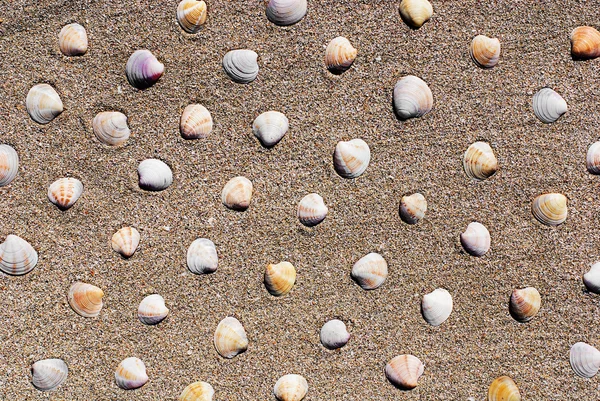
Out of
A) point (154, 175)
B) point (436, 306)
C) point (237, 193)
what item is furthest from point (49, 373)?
point (436, 306)

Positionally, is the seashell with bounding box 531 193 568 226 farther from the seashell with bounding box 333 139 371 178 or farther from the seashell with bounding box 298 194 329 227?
the seashell with bounding box 298 194 329 227

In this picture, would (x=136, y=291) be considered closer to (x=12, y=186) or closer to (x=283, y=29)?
(x=12, y=186)

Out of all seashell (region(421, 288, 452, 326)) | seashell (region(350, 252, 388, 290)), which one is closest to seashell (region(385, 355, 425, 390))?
seashell (region(421, 288, 452, 326))

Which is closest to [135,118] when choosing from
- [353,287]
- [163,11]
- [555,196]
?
[163,11]

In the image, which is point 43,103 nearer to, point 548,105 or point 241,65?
point 241,65

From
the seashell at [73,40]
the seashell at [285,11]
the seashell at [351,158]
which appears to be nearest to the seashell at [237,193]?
the seashell at [351,158]
